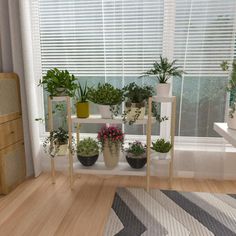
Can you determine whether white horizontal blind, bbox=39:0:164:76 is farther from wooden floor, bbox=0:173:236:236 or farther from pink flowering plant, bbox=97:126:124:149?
wooden floor, bbox=0:173:236:236

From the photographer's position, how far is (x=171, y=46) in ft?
7.66

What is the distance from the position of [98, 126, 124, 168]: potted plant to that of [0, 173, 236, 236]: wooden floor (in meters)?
0.29

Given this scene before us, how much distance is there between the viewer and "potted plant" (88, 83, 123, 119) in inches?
84.0

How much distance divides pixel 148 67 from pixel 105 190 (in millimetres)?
Result: 1223

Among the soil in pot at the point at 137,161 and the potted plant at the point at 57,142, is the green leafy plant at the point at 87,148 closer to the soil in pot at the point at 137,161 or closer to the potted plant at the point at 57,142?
the potted plant at the point at 57,142

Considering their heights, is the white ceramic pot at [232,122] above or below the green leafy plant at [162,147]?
above

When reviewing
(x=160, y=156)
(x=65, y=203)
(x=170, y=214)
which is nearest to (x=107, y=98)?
(x=160, y=156)

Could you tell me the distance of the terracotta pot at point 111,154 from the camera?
2.25 metres

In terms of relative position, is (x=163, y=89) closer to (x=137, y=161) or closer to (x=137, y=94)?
(x=137, y=94)

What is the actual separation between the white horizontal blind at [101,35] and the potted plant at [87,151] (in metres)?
0.70

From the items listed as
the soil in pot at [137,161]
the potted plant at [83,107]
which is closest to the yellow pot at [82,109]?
the potted plant at [83,107]

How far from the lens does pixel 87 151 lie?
7.54ft

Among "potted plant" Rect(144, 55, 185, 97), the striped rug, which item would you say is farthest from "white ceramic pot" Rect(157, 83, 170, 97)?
the striped rug

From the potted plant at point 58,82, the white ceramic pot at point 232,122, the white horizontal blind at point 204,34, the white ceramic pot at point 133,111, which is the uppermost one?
the white horizontal blind at point 204,34
